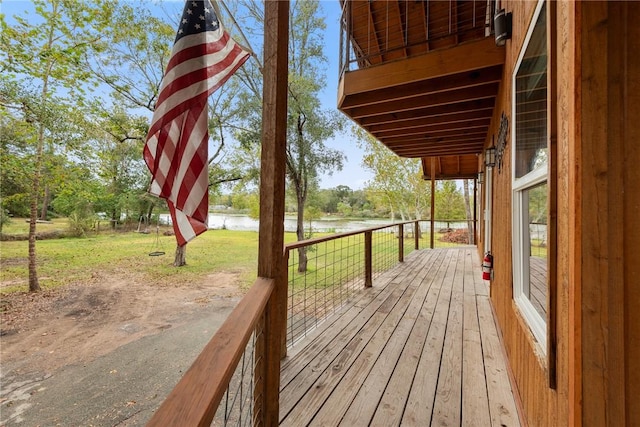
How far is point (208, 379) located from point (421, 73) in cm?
312

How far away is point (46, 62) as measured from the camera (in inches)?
287

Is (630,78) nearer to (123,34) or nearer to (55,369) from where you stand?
(55,369)

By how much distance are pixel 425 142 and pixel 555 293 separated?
471 centimetres

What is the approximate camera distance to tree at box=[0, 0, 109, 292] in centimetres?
669

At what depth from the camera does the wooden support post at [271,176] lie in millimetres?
1312

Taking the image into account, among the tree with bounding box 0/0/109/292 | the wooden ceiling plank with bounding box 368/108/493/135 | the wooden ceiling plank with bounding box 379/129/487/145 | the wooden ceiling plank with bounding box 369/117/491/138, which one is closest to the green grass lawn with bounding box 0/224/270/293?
the tree with bounding box 0/0/109/292

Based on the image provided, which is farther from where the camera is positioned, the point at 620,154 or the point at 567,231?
the point at 567,231

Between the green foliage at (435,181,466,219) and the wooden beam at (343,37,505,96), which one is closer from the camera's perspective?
the wooden beam at (343,37,505,96)

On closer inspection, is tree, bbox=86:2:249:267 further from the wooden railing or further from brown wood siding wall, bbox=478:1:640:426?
brown wood siding wall, bbox=478:1:640:426

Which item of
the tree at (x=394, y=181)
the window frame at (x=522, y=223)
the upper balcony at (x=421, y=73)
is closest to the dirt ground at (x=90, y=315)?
the upper balcony at (x=421, y=73)

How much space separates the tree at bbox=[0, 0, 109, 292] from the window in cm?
1002

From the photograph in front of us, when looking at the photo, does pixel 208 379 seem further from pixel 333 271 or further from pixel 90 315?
pixel 90 315

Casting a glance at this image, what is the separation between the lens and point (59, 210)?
14.5m

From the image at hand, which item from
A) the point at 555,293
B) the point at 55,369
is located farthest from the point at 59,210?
the point at 555,293
